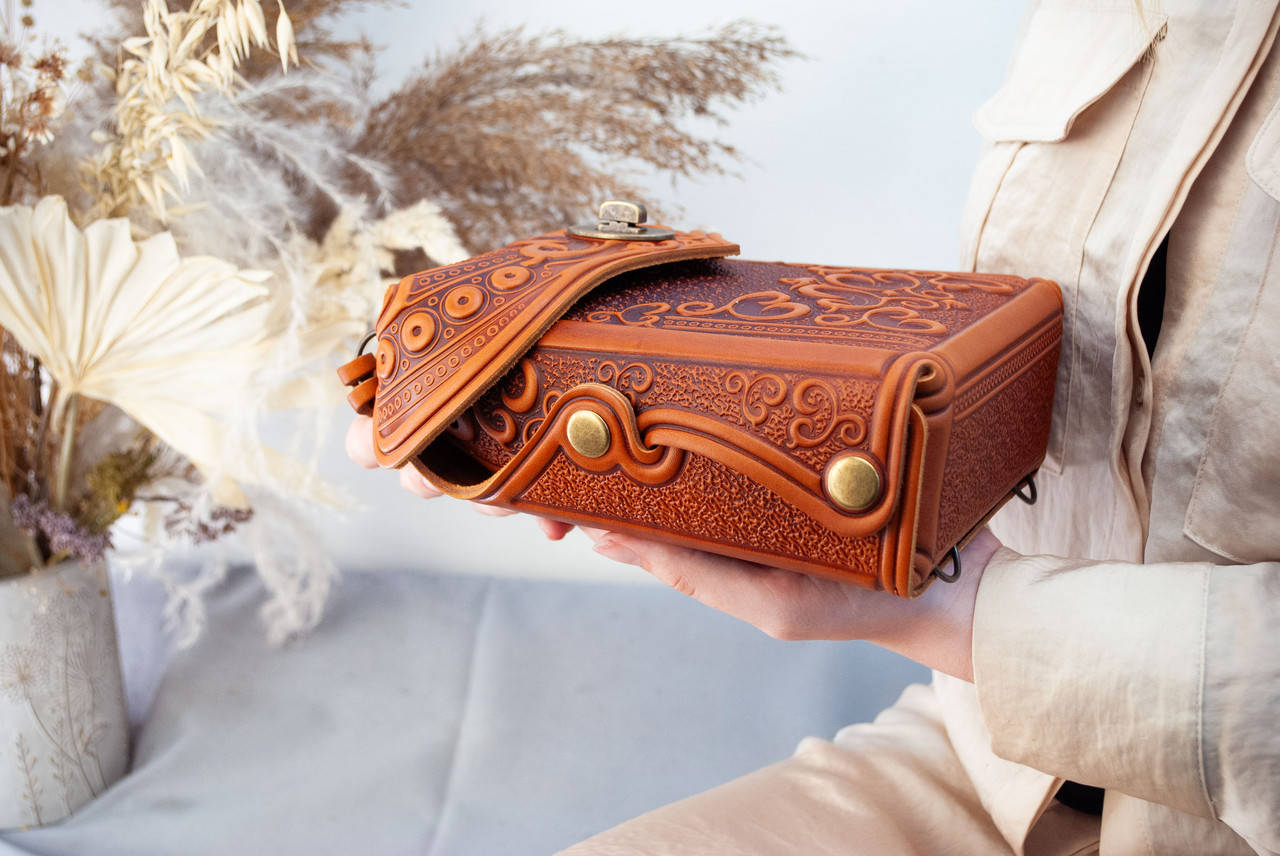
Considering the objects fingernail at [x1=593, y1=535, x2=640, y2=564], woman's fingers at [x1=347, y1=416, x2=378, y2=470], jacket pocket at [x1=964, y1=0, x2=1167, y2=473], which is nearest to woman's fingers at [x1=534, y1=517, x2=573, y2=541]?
fingernail at [x1=593, y1=535, x2=640, y2=564]

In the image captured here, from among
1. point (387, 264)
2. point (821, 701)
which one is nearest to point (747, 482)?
point (387, 264)

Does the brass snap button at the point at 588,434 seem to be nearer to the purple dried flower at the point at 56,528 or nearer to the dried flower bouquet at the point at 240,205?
the dried flower bouquet at the point at 240,205

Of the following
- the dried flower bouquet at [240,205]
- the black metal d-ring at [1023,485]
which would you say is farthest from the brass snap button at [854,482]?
the dried flower bouquet at [240,205]

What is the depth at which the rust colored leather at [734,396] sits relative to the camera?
448mm

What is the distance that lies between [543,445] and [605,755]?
2.17 feet

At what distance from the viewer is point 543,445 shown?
1.80ft

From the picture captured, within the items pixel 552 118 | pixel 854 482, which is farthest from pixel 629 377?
pixel 552 118

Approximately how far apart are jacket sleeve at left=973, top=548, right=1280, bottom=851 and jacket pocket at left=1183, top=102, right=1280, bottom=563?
6cm

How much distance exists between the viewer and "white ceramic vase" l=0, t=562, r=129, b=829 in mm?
961

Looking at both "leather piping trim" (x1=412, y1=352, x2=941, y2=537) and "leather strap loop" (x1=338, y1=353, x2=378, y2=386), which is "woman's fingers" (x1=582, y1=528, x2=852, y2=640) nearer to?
"leather piping trim" (x1=412, y1=352, x2=941, y2=537)

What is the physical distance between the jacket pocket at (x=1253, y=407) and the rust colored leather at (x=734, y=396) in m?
0.11

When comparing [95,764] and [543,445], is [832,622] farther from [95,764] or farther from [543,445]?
[95,764]

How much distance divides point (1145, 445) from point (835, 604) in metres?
0.23

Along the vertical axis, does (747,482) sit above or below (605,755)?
above
